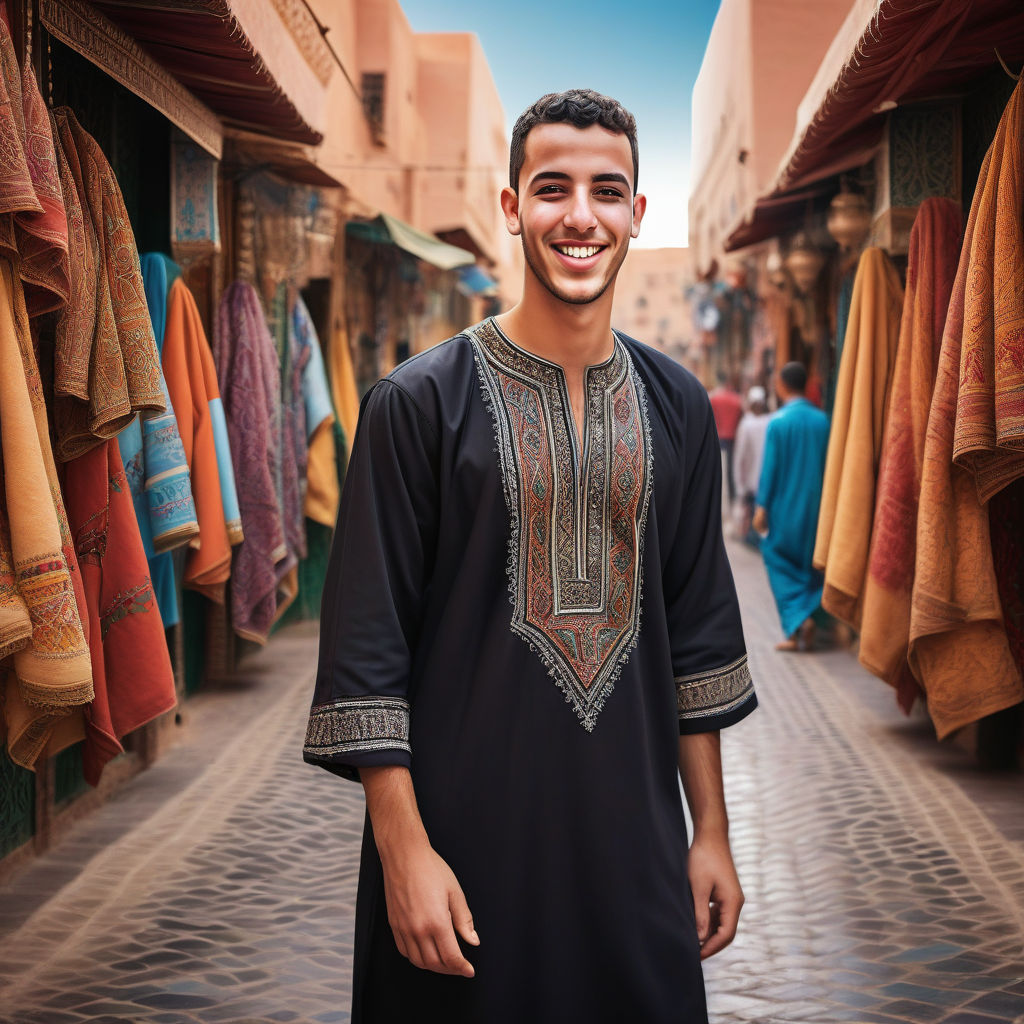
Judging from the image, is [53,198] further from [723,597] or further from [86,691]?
[723,597]

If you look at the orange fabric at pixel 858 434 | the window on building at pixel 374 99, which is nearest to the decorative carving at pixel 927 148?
the orange fabric at pixel 858 434

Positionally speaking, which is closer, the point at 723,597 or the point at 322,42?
the point at 723,597

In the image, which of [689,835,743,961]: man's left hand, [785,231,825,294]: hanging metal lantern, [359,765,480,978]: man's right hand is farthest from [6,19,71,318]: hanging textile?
[785,231,825,294]: hanging metal lantern

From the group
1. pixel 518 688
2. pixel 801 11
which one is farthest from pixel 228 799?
pixel 801 11

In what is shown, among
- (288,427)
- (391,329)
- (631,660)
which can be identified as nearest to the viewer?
(631,660)

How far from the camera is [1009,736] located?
210 inches

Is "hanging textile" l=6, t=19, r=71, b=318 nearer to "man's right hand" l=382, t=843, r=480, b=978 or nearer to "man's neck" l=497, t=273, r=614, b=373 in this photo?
"man's neck" l=497, t=273, r=614, b=373

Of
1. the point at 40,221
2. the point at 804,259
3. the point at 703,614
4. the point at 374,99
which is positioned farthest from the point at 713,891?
the point at 374,99

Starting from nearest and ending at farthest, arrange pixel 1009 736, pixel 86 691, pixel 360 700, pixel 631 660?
pixel 360 700, pixel 631 660, pixel 86 691, pixel 1009 736

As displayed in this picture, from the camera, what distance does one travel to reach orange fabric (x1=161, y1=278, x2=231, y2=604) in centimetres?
521

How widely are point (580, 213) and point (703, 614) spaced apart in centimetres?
65

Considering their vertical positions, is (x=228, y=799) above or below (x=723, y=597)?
below

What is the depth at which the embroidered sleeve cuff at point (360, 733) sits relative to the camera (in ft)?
5.37

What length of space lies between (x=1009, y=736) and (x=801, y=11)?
410 inches
